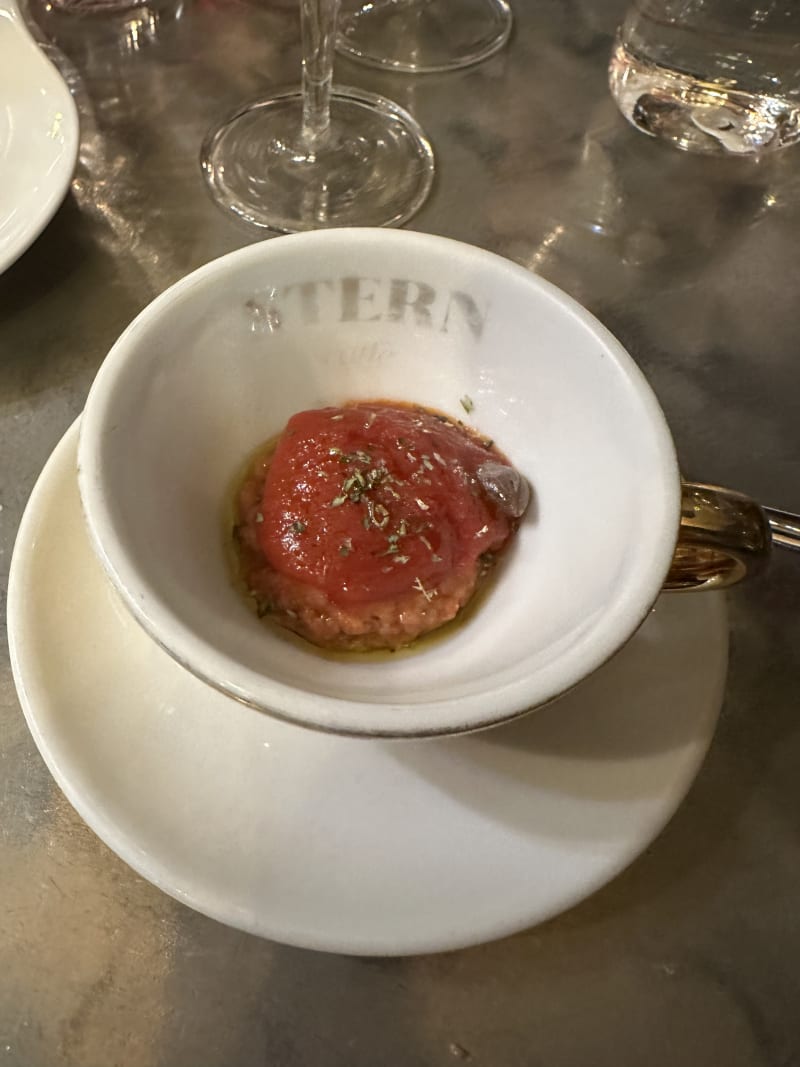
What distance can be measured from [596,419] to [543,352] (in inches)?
3.3

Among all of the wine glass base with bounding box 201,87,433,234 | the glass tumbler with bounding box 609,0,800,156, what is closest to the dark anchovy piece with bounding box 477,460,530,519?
the wine glass base with bounding box 201,87,433,234

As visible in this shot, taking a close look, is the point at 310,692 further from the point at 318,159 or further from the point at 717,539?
the point at 318,159

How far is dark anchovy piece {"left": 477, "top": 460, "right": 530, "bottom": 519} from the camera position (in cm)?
74

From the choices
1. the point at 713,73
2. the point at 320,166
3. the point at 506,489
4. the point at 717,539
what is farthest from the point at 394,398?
the point at 713,73

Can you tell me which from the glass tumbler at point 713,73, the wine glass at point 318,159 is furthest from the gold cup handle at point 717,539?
the glass tumbler at point 713,73

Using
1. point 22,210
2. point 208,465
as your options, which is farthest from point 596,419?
point 22,210

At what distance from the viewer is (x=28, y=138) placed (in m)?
1.07

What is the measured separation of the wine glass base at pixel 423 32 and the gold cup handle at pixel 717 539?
106 centimetres

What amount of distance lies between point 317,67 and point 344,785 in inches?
38.1

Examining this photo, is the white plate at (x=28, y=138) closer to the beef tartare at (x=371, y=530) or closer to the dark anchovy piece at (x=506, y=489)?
the beef tartare at (x=371, y=530)

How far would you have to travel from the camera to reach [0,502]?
0.95 metres

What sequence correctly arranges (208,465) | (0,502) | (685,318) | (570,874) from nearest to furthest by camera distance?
(570,874) < (208,465) < (0,502) < (685,318)

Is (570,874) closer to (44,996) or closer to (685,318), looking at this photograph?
(44,996)

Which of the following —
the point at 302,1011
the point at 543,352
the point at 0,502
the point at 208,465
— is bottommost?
the point at 302,1011
